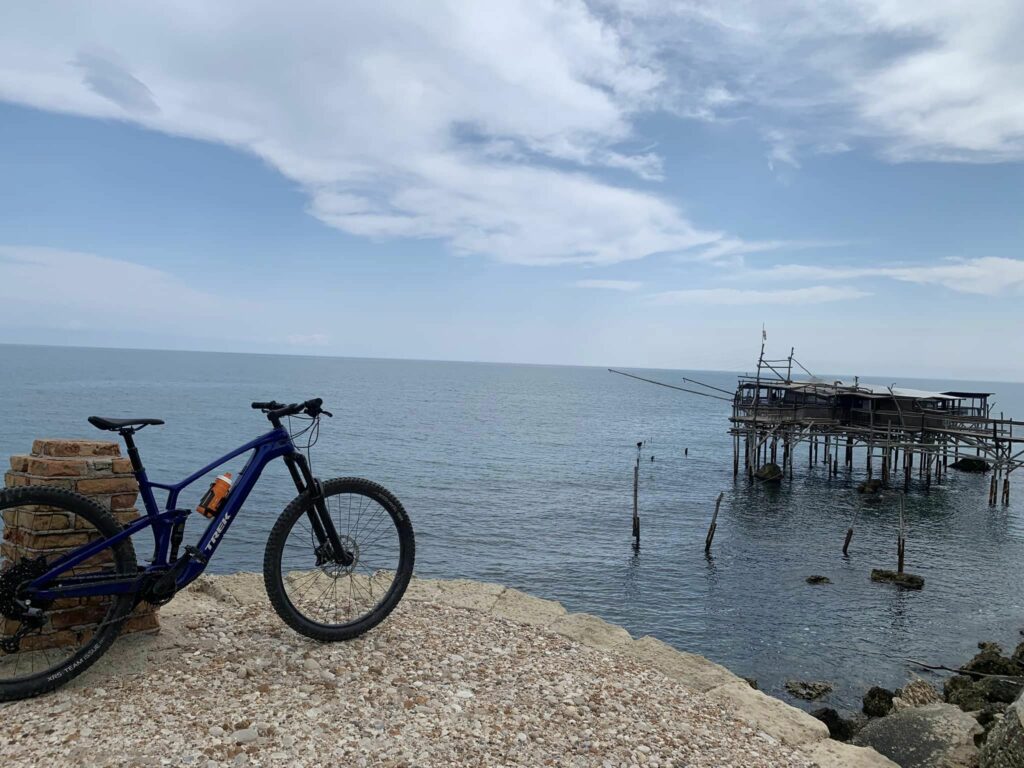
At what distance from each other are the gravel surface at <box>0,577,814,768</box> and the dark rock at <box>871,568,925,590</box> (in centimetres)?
2158

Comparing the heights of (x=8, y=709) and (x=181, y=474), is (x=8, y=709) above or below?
above

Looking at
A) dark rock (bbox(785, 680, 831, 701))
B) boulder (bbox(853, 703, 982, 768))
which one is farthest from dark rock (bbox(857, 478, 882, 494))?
boulder (bbox(853, 703, 982, 768))

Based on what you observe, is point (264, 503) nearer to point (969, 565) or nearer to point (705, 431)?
point (969, 565)

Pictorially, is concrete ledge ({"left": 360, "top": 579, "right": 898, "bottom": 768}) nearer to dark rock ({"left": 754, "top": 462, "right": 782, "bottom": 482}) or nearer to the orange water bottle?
the orange water bottle

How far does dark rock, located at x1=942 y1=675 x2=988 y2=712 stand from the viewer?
1331cm

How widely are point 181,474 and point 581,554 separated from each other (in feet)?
92.1

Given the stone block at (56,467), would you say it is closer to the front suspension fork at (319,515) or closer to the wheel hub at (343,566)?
the front suspension fork at (319,515)

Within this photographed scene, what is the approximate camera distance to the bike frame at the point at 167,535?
16.7ft

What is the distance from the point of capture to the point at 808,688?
16109mm

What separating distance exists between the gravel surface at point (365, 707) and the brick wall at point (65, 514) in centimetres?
43

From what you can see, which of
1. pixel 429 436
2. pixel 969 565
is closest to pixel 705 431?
pixel 429 436

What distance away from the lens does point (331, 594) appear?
7359mm

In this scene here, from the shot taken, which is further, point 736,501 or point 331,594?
point 736,501

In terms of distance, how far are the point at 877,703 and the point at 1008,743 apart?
8.25 meters
